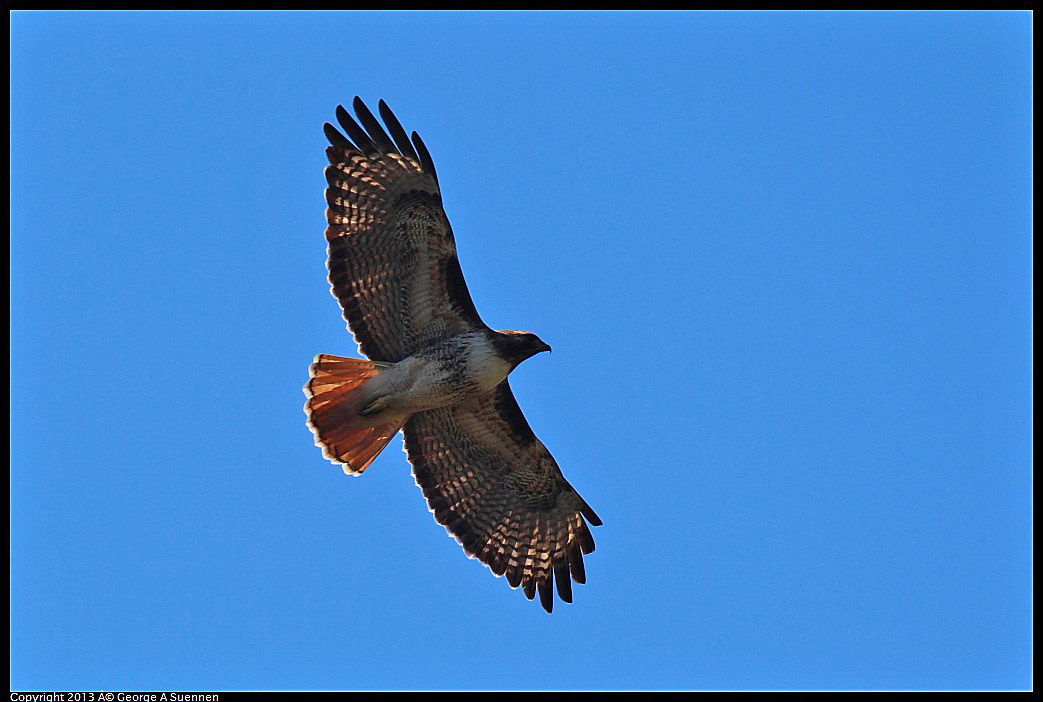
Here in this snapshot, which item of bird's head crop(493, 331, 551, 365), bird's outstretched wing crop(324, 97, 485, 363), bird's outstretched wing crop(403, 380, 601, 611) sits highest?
bird's outstretched wing crop(324, 97, 485, 363)

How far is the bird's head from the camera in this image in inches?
446

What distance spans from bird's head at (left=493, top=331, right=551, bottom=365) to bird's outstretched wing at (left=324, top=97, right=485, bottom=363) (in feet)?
0.98

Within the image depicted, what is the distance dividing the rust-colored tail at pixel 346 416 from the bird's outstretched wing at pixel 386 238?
26cm

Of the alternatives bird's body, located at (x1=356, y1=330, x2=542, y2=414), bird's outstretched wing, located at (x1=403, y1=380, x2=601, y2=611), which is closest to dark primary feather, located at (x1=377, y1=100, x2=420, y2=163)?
bird's body, located at (x1=356, y1=330, x2=542, y2=414)

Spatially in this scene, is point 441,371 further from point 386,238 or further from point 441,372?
point 386,238

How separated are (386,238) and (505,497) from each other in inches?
Result: 104

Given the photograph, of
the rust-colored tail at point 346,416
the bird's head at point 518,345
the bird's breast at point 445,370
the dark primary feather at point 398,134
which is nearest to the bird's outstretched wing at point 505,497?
the rust-colored tail at point 346,416

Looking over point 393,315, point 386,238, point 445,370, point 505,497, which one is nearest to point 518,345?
point 445,370

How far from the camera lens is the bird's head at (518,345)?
1133 centimetres

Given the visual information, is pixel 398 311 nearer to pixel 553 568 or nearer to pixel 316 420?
pixel 316 420

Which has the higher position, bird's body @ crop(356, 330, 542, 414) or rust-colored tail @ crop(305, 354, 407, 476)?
bird's body @ crop(356, 330, 542, 414)

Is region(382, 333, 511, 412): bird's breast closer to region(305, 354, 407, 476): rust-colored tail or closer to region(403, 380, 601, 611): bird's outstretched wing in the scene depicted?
region(305, 354, 407, 476): rust-colored tail
